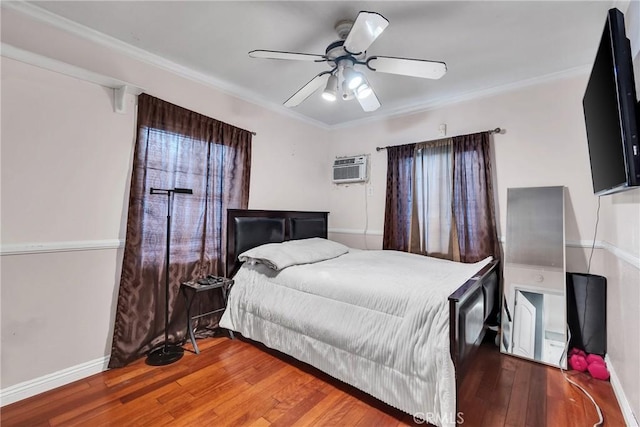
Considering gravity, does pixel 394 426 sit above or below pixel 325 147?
below

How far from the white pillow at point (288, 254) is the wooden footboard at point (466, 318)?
1.37 metres

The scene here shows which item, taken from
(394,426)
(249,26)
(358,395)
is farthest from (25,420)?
(249,26)

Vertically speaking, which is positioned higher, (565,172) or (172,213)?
(565,172)

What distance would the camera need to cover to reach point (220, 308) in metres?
2.80

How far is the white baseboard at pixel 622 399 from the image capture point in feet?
4.95

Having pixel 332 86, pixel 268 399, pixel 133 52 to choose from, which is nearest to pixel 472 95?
pixel 332 86

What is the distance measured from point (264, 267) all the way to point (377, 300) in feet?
3.84

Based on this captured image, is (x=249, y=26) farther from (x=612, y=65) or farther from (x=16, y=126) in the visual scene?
(x=612, y=65)

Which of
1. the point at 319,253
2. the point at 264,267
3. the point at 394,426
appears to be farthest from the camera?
the point at 319,253

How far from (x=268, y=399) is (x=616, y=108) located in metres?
2.36

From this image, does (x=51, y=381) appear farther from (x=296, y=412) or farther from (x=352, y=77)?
(x=352, y=77)

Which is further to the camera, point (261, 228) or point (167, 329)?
point (261, 228)

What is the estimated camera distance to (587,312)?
224 centimetres

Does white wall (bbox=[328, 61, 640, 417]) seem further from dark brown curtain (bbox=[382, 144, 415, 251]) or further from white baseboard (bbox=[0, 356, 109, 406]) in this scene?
white baseboard (bbox=[0, 356, 109, 406])
